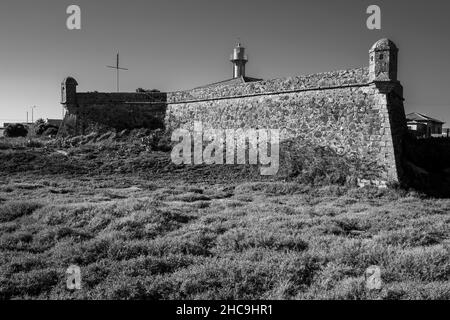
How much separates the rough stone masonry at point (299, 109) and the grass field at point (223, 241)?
2.56 meters

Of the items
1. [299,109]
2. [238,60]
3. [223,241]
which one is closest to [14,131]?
[238,60]

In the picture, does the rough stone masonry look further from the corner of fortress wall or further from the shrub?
the shrub

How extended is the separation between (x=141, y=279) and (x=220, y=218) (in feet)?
16.5

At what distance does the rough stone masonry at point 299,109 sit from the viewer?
1720 centimetres

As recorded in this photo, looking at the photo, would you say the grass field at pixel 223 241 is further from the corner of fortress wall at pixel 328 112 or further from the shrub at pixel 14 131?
the shrub at pixel 14 131

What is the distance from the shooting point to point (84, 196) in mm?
15570

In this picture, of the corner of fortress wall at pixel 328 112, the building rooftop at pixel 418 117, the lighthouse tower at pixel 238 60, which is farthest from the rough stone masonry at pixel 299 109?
the building rooftop at pixel 418 117

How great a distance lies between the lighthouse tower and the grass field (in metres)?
21.5

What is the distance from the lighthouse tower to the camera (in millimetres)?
37156

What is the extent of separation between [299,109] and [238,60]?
18127 mm

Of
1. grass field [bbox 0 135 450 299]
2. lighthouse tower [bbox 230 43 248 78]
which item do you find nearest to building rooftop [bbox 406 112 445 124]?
lighthouse tower [bbox 230 43 248 78]

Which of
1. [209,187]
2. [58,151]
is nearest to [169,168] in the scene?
[209,187]
